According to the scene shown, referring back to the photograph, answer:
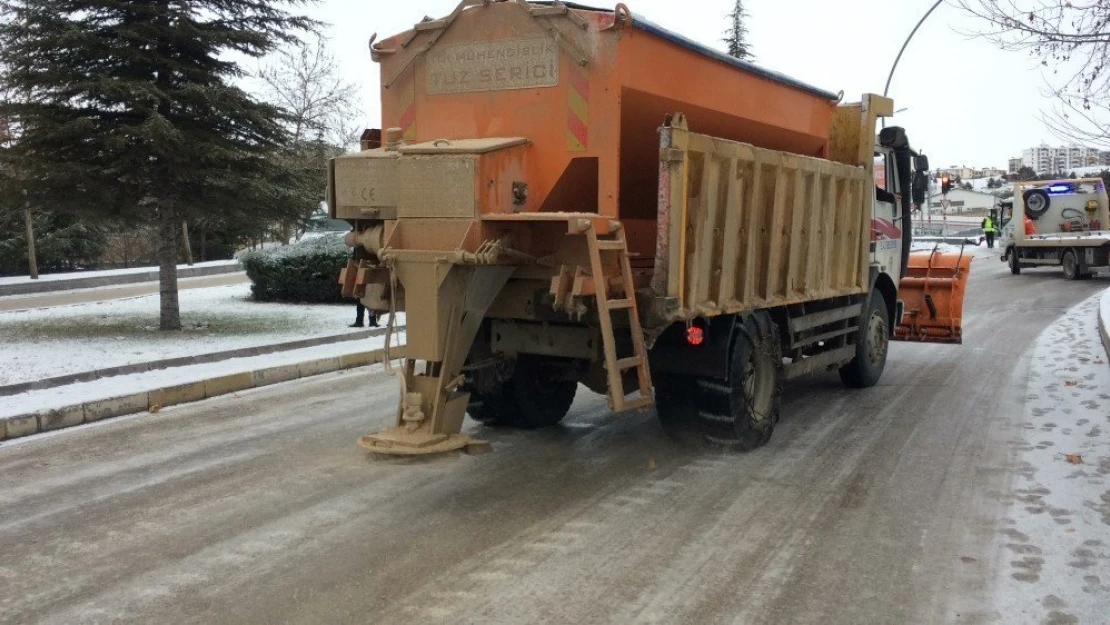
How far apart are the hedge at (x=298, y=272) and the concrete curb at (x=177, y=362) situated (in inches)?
170

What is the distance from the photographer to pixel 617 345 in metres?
6.37

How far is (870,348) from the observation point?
10.1 meters

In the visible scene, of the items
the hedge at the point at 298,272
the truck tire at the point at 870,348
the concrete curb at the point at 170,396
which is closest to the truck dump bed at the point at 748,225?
the truck tire at the point at 870,348

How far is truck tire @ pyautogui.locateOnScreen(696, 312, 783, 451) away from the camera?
7035mm

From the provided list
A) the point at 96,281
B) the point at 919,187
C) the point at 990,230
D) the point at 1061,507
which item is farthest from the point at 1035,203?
the point at 96,281

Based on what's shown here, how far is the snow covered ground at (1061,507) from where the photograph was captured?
173 inches

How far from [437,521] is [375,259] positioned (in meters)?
2.12

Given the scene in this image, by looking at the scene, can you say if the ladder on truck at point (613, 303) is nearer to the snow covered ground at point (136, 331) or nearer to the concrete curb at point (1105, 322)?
the snow covered ground at point (136, 331)

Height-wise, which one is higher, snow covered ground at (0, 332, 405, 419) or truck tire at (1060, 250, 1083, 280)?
truck tire at (1060, 250, 1083, 280)

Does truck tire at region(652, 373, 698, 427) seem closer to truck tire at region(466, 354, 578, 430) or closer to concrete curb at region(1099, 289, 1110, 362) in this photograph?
truck tire at region(466, 354, 578, 430)

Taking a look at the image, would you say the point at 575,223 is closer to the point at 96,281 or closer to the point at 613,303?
the point at 613,303

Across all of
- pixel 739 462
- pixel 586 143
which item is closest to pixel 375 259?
pixel 586 143

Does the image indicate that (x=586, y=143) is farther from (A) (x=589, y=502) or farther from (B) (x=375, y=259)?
(A) (x=589, y=502)

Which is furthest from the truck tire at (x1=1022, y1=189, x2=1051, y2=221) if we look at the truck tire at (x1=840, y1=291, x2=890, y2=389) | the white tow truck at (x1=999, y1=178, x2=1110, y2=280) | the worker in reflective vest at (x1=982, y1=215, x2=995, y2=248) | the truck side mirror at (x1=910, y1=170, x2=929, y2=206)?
the truck tire at (x1=840, y1=291, x2=890, y2=389)
